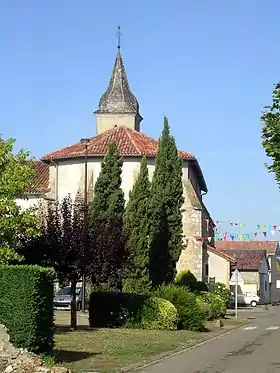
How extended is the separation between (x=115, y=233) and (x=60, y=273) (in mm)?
2729

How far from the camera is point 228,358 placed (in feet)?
65.2

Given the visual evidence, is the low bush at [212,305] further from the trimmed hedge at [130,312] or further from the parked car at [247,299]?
the parked car at [247,299]

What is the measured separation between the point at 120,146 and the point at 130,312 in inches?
1154

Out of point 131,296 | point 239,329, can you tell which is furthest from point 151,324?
point 239,329

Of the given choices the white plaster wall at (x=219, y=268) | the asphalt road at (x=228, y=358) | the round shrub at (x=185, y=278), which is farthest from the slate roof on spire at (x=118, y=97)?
the asphalt road at (x=228, y=358)

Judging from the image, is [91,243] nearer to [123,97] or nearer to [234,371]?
[234,371]

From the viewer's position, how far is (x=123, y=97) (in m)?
67.1

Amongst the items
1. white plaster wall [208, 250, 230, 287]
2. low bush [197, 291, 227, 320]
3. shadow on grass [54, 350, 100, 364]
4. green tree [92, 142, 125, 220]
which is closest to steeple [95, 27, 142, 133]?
white plaster wall [208, 250, 230, 287]

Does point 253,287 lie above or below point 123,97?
below

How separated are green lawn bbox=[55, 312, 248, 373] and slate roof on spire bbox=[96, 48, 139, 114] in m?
39.3

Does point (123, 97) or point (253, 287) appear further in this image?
point (253, 287)

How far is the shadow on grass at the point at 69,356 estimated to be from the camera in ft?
56.0

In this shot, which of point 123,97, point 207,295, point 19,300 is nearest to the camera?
point 19,300

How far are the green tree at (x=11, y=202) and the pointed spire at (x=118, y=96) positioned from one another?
45280 millimetres
